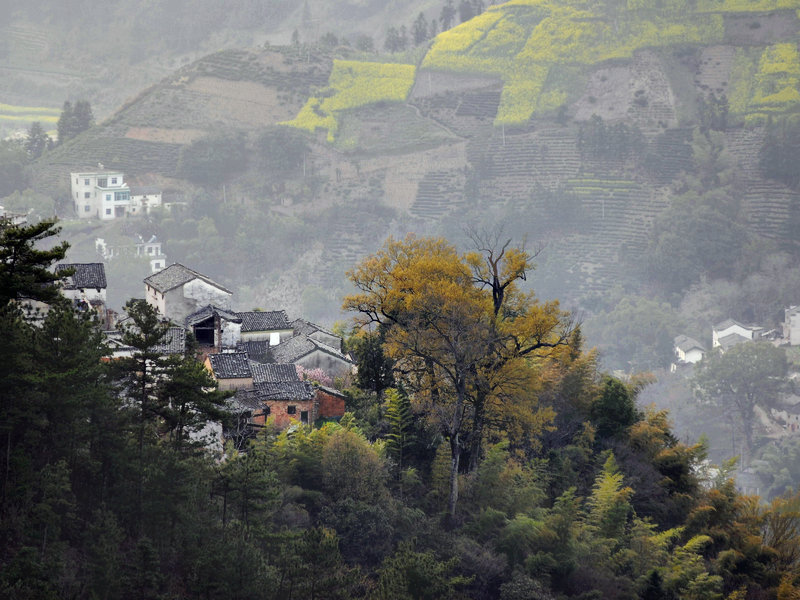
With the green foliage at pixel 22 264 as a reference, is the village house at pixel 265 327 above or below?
below

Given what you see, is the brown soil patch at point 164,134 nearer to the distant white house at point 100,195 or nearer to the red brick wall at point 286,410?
the distant white house at point 100,195

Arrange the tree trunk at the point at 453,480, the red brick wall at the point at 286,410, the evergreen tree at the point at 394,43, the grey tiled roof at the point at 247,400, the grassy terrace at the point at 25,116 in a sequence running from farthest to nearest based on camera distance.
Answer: the grassy terrace at the point at 25,116 → the evergreen tree at the point at 394,43 → the red brick wall at the point at 286,410 → the grey tiled roof at the point at 247,400 → the tree trunk at the point at 453,480

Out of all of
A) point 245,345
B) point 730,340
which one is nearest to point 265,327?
point 245,345

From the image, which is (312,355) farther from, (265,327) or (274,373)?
(274,373)

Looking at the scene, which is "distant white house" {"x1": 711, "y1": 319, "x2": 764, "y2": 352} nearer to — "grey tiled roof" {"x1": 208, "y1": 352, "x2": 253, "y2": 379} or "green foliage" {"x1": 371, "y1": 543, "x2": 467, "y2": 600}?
"grey tiled roof" {"x1": 208, "y1": 352, "x2": 253, "y2": 379}

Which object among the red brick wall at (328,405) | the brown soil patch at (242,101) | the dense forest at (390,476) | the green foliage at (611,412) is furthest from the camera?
the brown soil patch at (242,101)

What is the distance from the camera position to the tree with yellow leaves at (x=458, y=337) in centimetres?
3266

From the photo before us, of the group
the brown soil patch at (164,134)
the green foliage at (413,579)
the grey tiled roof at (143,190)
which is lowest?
the green foliage at (413,579)

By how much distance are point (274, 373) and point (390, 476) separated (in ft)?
19.0

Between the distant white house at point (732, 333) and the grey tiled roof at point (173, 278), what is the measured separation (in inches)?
2954

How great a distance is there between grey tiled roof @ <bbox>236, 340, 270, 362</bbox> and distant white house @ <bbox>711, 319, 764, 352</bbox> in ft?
243

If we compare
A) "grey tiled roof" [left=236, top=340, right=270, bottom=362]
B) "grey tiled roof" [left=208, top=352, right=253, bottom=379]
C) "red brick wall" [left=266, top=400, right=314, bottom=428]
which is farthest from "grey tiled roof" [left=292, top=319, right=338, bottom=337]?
"red brick wall" [left=266, top=400, right=314, bottom=428]

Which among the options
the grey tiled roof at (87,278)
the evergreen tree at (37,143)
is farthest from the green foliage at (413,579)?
the evergreen tree at (37,143)

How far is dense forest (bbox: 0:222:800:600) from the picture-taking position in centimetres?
2411
